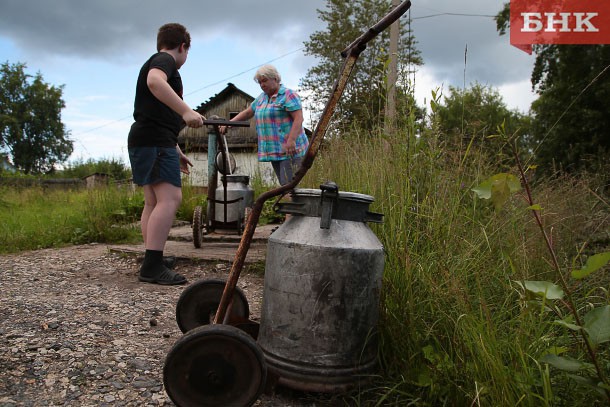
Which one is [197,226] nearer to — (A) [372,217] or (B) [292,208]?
(B) [292,208]

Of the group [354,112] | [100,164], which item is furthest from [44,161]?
[354,112]

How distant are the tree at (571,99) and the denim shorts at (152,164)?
45.8 ft

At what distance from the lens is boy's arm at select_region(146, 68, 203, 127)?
322 cm

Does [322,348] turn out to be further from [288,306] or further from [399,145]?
[399,145]

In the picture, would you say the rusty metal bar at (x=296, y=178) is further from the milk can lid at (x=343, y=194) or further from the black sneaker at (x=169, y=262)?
the black sneaker at (x=169, y=262)

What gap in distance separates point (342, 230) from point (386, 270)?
55cm

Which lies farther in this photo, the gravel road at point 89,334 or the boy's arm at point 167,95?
the boy's arm at point 167,95

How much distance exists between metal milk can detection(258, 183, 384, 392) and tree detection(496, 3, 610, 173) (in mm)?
14658

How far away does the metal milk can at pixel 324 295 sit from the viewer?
80.7 inches

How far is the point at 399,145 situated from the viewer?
9.93 ft

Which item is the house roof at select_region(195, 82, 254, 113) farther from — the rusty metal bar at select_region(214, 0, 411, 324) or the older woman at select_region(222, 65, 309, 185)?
the rusty metal bar at select_region(214, 0, 411, 324)

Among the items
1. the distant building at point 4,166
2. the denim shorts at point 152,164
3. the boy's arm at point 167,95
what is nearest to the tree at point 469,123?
the boy's arm at point 167,95

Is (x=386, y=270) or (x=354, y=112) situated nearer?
(x=386, y=270)

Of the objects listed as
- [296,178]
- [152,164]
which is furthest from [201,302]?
[152,164]
